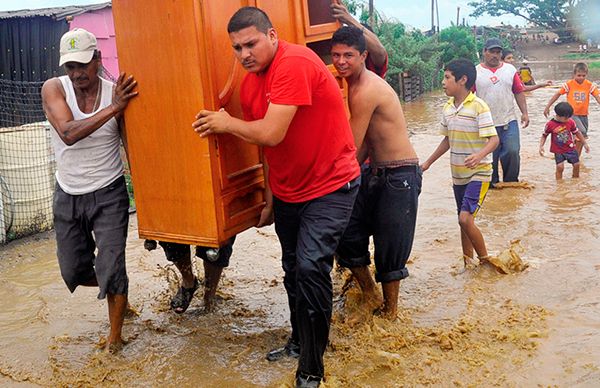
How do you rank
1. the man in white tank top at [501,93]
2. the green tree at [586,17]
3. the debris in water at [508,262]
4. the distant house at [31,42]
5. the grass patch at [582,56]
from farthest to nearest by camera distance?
1. the green tree at [586,17]
2. the grass patch at [582,56]
3. the distant house at [31,42]
4. the man in white tank top at [501,93]
5. the debris in water at [508,262]

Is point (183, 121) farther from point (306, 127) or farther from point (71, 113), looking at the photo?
point (71, 113)

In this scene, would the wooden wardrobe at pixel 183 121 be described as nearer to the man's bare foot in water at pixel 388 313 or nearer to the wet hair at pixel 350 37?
the wet hair at pixel 350 37

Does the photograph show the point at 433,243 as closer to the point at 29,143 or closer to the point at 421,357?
the point at 421,357

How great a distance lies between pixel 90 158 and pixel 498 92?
5774mm

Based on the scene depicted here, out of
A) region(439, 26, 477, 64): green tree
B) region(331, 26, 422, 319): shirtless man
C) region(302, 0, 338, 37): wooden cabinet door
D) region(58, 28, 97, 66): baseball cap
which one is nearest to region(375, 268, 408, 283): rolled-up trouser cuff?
region(331, 26, 422, 319): shirtless man

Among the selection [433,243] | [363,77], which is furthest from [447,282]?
[363,77]

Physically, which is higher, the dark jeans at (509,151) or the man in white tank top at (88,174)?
the man in white tank top at (88,174)

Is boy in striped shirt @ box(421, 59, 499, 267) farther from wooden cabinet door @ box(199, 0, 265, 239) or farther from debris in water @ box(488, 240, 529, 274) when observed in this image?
wooden cabinet door @ box(199, 0, 265, 239)

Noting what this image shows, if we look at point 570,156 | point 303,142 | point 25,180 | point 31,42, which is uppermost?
point 31,42

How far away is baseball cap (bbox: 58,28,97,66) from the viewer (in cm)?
397

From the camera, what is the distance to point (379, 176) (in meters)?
4.55

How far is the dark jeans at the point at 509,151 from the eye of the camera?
8.61 meters

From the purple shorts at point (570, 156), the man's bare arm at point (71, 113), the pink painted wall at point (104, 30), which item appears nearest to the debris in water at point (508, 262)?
the man's bare arm at point (71, 113)

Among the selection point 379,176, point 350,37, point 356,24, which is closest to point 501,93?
point 356,24
